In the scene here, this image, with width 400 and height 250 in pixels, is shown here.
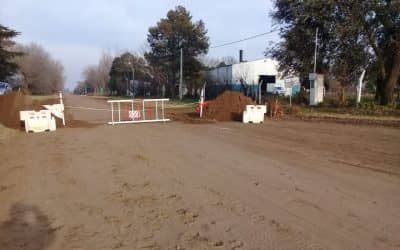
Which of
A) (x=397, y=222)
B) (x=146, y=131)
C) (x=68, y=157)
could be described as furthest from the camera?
(x=146, y=131)

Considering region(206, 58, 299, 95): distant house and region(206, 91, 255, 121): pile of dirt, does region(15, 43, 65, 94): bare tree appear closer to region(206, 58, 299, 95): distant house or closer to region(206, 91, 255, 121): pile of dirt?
region(206, 58, 299, 95): distant house

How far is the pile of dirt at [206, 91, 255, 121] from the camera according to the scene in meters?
25.0

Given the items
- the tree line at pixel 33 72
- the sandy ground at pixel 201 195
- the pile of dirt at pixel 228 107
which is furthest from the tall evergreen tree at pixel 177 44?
the sandy ground at pixel 201 195

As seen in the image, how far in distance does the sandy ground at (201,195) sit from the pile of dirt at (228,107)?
10186mm

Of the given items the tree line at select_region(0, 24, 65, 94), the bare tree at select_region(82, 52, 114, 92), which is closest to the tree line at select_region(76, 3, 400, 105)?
the tree line at select_region(0, 24, 65, 94)

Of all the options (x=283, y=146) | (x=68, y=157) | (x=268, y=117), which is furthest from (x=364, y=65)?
(x=68, y=157)

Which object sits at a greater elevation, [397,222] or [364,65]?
[364,65]

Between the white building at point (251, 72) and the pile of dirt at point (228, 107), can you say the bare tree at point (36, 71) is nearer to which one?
the white building at point (251, 72)

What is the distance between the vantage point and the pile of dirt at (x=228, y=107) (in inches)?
985

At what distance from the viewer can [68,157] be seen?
483 inches

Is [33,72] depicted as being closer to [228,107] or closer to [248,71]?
[248,71]

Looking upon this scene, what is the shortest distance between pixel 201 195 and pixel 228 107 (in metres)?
17.8

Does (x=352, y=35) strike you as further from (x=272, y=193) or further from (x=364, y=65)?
(x=272, y=193)

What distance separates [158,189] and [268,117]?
62.2 feet
